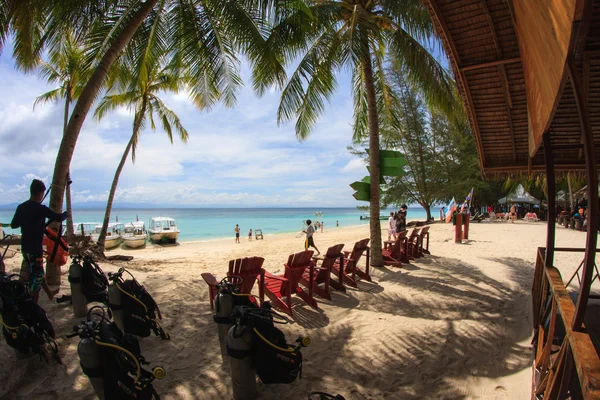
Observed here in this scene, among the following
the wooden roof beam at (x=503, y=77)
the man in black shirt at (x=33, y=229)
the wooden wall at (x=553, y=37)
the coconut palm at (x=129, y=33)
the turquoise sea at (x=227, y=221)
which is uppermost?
the coconut palm at (x=129, y=33)

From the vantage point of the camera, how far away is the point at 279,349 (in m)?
2.84

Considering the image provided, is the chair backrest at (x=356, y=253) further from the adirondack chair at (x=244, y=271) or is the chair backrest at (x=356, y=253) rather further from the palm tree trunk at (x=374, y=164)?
the adirondack chair at (x=244, y=271)

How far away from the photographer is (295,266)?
18.2 ft

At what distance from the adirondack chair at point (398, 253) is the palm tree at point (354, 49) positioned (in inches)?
14.4

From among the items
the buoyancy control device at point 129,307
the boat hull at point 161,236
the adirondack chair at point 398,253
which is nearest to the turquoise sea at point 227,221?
the boat hull at point 161,236

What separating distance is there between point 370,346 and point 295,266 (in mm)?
1782

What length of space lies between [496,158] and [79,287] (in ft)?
22.5

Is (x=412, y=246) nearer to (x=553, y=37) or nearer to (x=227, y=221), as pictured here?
(x=553, y=37)

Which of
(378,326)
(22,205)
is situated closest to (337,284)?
(378,326)

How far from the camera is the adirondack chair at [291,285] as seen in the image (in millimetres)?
5293

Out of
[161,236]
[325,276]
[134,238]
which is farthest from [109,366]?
[161,236]

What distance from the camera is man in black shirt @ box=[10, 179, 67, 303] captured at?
415cm

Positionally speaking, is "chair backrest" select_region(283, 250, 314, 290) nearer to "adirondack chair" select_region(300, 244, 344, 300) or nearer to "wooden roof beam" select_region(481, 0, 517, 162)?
"adirondack chair" select_region(300, 244, 344, 300)

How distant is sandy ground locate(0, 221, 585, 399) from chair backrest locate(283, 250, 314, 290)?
0.49 metres
